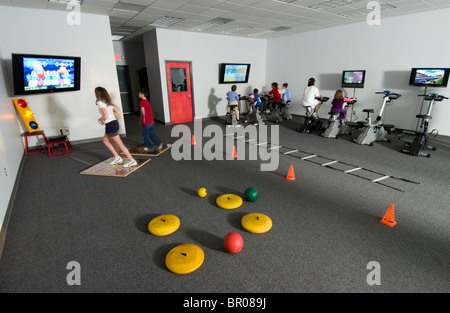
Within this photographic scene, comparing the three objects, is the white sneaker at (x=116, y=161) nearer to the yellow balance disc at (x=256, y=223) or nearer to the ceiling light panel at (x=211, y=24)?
the yellow balance disc at (x=256, y=223)

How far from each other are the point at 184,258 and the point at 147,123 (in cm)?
352

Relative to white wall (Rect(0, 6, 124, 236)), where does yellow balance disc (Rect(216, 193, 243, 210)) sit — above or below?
below

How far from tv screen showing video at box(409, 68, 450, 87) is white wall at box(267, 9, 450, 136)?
13.0 inches

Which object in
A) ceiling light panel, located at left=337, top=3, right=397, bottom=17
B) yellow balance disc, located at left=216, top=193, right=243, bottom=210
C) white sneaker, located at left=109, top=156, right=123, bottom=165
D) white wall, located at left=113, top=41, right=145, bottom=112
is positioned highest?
ceiling light panel, located at left=337, top=3, right=397, bottom=17

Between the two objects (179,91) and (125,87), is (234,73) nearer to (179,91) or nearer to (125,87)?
(179,91)

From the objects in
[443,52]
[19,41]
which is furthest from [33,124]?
[443,52]

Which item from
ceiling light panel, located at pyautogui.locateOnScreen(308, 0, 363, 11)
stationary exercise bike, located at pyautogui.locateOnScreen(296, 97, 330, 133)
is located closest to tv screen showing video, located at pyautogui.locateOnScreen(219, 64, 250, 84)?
stationary exercise bike, located at pyautogui.locateOnScreen(296, 97, 330, 133)

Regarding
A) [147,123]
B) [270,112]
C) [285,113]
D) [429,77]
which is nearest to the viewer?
[147,123]

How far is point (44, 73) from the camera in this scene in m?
5.02

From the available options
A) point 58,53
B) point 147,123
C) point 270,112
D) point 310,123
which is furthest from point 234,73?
point 58,53

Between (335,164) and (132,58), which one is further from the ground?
(132,58)

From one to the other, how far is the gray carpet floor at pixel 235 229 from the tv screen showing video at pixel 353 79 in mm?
3437

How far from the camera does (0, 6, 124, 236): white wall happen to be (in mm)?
4820

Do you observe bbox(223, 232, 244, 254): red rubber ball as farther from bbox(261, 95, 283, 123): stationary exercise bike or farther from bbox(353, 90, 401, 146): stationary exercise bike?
bbox(261, 95, 283, 123): stationary exercise bike
